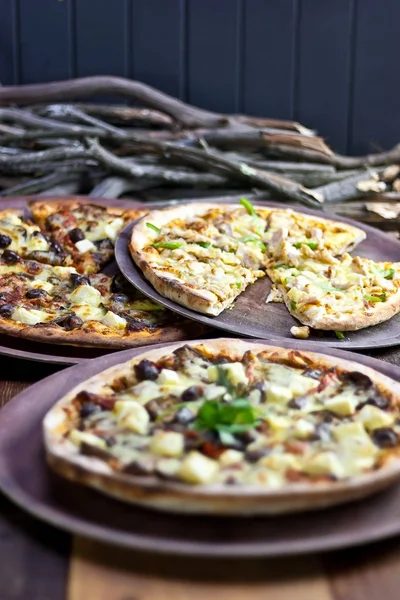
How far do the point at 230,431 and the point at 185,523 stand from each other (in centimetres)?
28

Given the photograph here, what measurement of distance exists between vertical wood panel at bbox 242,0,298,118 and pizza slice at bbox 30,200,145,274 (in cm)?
309

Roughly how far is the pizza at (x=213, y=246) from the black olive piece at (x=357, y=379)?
38.9 inches

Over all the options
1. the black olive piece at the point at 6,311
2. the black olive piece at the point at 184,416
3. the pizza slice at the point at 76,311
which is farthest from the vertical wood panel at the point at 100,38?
the black olive piece at the point at 184,416

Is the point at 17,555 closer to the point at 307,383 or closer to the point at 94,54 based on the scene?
the point at 307,383

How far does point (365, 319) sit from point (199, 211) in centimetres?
147

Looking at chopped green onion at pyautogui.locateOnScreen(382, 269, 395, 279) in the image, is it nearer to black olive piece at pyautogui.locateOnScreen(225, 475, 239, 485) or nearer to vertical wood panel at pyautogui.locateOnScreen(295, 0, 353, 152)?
black olive piece at pyautogui.locateOnScreen(225, 475, 239, 485)

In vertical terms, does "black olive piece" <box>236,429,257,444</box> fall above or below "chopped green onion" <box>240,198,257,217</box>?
above

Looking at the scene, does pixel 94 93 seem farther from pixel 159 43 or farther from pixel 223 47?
pixel 223 47

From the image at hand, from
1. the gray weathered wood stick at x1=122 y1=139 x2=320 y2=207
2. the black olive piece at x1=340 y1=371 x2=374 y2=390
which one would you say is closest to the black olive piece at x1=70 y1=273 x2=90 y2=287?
the black olive piece at x1=340 y1=371 x2=374 y2=390

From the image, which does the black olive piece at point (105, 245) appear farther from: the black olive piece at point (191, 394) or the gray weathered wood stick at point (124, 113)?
the gray weathered wood stick at point (124, 113)

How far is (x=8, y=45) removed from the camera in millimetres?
7246

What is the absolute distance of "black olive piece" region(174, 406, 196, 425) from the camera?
2.33m

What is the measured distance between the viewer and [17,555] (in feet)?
7.01

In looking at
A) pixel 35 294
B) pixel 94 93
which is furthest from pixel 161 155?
pixel 35 294
